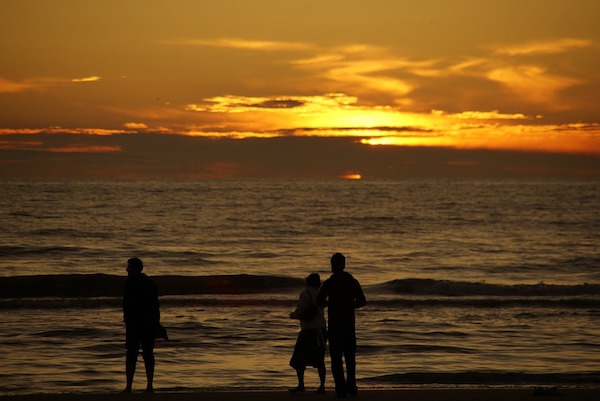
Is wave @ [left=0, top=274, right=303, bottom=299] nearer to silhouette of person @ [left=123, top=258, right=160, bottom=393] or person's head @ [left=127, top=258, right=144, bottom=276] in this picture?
silhouette of person @ [left=123, top=258, right=160, bottom=393]

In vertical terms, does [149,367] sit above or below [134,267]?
below

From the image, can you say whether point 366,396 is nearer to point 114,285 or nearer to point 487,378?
point 487,378

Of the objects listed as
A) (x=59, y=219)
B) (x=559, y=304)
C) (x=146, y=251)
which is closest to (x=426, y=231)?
(x=146, y=251)

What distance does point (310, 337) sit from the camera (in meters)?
11.2

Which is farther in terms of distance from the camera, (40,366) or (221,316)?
(221,316)

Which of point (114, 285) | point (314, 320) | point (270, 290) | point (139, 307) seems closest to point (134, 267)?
point (139, 307)

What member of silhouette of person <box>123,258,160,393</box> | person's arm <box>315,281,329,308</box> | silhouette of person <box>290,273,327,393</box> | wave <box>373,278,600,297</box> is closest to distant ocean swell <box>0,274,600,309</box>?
wave <box>373,278,600,297</box>

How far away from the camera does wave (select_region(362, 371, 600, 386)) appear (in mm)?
13266

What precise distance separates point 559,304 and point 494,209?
2591 inches

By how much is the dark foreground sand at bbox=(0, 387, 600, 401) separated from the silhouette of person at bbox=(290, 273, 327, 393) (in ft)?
1.25

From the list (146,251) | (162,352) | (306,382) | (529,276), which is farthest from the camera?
(146,251)

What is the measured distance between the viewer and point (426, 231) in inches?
2462

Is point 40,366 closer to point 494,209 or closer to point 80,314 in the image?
point 80,314

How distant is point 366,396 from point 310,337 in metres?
1.07
